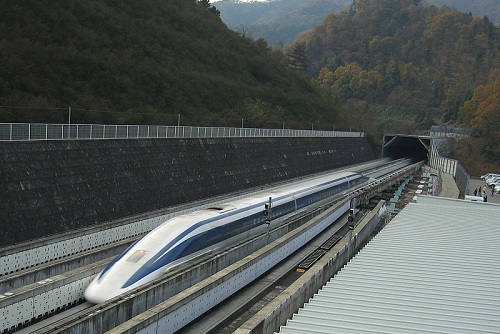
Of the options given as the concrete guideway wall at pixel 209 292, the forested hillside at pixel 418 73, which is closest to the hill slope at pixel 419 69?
the forested hillside at pixel 418 73

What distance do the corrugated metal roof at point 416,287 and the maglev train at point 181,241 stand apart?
Answer: 17.7ft

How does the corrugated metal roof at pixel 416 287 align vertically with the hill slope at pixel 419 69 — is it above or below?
below

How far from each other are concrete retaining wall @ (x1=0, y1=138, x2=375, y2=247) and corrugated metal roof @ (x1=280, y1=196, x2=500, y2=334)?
1279cm

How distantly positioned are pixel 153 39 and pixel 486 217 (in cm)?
4506

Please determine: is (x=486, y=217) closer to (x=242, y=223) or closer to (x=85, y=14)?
(x=242, y=223)

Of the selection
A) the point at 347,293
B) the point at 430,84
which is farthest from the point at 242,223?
the point at 430,84

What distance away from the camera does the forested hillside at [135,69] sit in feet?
125

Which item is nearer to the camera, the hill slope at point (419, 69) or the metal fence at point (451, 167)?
the metal fence at point (451, 167)

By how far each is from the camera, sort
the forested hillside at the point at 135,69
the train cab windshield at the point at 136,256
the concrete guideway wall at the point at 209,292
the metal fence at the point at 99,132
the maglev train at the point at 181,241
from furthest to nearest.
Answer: the forested hillside at the point at 135,69 < the metal fence at the point at 99,132 < the train cab windshield at the point at 136,256 < the maglev train at the point at 181,241 < the concrete guideway wall at the point at 209,292

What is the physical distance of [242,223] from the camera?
77.9ft

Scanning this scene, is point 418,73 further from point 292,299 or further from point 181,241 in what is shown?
point 292,299

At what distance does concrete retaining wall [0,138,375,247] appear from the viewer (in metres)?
21.2

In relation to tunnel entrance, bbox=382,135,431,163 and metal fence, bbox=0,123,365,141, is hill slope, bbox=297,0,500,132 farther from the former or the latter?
metal fence, bbox=0,123,365,141

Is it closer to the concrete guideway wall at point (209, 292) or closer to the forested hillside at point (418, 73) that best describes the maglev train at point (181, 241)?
the concrete guideway wall at point (209, 292)
